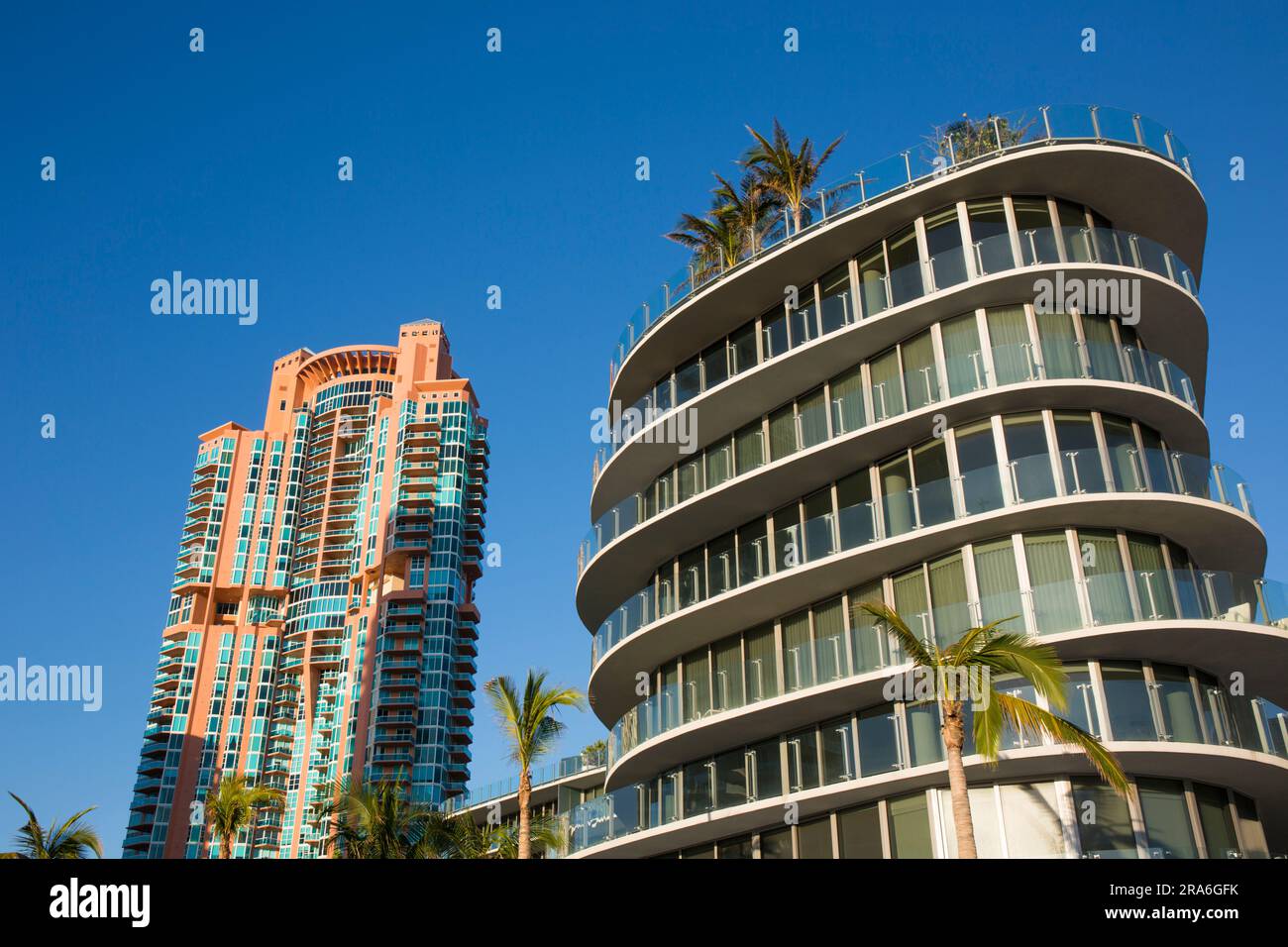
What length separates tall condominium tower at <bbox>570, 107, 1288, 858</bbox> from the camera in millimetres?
23156

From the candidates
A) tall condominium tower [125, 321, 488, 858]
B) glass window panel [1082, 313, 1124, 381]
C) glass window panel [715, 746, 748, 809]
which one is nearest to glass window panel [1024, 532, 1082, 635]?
glass window panel [1082, 313, 1124, 381]

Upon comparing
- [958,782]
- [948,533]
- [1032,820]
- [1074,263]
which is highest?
[1074,263]

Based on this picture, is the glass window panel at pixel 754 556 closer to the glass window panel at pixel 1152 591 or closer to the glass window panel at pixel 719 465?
the glass window panel at pixel 719 465

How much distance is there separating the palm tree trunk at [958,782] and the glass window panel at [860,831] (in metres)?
5.32

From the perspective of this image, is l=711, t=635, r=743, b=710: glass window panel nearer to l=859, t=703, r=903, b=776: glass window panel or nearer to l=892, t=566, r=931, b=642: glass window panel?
l=859, t=703, r=903, b=776: glass window panel

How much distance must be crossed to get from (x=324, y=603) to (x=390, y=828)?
108466mm

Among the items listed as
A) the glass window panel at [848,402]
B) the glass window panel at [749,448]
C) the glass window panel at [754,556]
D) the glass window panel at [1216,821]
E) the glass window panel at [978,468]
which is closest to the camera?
the glass window panel at [1216,821]

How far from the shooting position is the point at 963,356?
1065 inches

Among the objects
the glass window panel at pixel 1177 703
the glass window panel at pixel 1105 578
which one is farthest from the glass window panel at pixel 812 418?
the glass window panel at pixel 1177 703

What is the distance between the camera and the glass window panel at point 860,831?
24859 mm

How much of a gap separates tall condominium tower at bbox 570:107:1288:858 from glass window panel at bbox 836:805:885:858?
0.17 feet

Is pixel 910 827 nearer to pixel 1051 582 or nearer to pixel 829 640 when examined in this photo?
pixel 829 640

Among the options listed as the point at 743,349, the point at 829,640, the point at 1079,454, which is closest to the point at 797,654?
the point at 829,640
